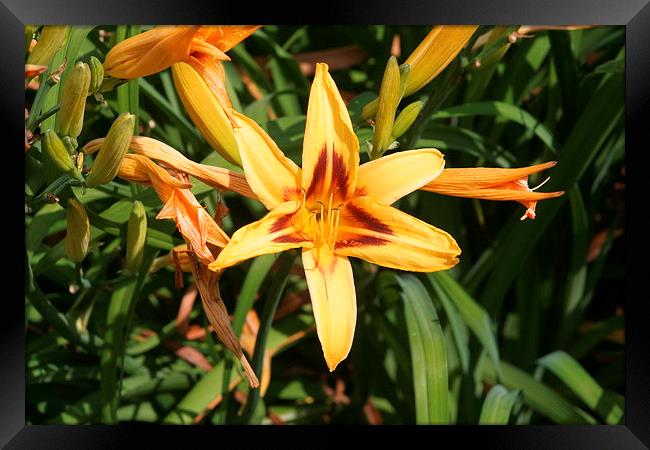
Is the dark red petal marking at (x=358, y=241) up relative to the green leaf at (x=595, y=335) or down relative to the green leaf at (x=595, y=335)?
up

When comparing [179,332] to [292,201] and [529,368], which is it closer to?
[292,201]

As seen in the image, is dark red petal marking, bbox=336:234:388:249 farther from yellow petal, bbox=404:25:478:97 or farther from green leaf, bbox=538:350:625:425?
green leaf, bbox=538:350:625:425

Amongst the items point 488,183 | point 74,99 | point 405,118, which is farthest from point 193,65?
point 488,183

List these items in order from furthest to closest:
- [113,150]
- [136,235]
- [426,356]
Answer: [426,356] → [136,235] → [113,150]

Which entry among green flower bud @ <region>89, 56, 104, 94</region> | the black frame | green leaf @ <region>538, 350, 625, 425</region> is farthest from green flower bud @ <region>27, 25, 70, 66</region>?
green leaf @ <region>538, 350, 625, 425</region>

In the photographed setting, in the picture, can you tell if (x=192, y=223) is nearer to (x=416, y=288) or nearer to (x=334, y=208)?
(x=334, y=208)

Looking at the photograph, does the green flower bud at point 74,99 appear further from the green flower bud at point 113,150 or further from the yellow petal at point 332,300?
the yellow petal at point 332,300

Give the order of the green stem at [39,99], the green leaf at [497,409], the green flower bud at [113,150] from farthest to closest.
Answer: the green leaf at [497,409], the green stem at [39,99], the green flower bud at [113,150]

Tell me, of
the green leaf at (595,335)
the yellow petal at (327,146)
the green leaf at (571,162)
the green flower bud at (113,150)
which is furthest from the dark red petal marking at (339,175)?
the green leaf at (595,335)
